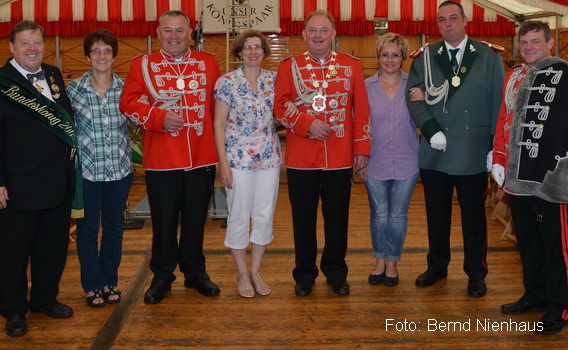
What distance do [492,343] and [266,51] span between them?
1.83 m

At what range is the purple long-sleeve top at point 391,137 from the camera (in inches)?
131

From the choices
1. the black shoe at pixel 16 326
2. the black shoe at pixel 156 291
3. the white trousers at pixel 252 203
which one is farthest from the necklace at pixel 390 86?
the black shoe at pixel 16 326

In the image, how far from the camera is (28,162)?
279 centimetres

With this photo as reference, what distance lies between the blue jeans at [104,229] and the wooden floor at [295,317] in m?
0.19

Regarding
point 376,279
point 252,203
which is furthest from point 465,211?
point 252,203

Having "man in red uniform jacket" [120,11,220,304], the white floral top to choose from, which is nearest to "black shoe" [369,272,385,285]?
the white floral top

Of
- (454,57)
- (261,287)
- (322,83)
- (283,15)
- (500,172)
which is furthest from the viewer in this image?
(283,15)

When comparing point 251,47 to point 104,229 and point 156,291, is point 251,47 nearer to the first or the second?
point 104,229

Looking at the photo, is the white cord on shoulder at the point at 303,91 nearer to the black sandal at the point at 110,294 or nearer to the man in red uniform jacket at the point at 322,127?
the man in red uniform jacket at the point at 322,127

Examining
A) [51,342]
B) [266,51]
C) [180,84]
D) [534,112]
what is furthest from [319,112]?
[51,342]

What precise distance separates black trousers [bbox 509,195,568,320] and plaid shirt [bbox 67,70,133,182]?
6.59ft

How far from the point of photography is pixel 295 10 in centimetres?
1439

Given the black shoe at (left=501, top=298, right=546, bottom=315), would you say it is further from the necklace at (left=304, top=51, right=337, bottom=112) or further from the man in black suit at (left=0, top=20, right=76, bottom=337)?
the man in black suit at (left=0, top=20, right=76, bottom=337)

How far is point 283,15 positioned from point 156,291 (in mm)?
11935
